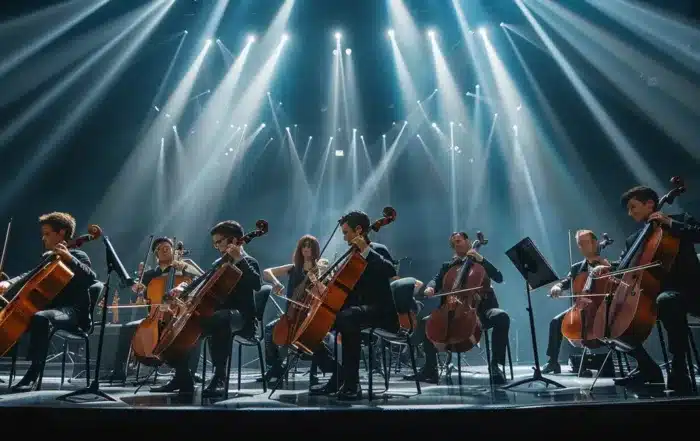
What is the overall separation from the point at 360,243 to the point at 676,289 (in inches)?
86.7

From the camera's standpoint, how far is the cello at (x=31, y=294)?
11.8 feet

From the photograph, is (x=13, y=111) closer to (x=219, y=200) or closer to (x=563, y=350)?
(x=219, y=200)

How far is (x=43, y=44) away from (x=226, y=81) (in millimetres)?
3021

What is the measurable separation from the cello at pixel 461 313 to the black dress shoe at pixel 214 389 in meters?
1.79

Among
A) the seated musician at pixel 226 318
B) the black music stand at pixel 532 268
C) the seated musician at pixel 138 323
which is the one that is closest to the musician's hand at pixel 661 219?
the black music stand at pixel 532 268

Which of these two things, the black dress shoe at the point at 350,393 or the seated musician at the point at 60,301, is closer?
the black dress shoe at the point at 350,393

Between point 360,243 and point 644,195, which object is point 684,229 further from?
point 360,243

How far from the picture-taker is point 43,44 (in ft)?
22.6

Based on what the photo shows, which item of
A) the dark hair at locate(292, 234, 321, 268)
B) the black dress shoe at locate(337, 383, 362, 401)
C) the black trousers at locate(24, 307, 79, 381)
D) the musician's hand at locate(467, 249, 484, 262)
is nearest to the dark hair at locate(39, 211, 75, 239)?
the black trousers at locate(24, 307, 79, 381)

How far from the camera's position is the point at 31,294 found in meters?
3.66

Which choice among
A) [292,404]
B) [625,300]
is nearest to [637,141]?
[625,300]

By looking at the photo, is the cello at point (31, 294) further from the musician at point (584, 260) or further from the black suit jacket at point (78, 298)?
the musician at point (584, 260)

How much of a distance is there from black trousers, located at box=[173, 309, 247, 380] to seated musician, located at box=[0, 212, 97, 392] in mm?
1011

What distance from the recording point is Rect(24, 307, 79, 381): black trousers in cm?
374
